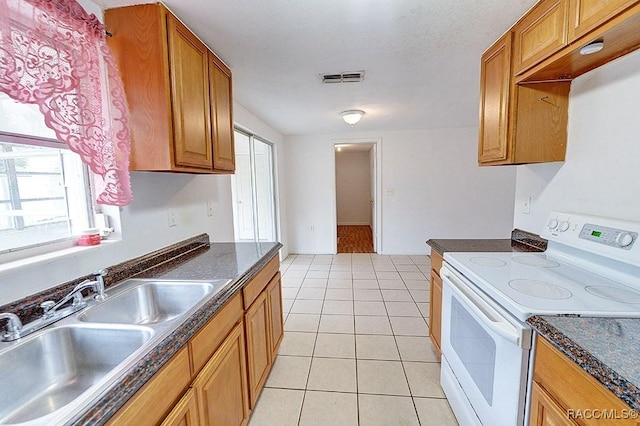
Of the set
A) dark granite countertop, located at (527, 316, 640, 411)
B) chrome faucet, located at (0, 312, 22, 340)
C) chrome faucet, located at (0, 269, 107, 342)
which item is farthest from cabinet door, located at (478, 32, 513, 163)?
chrome faucet, located at (0, 312, 22, 340)

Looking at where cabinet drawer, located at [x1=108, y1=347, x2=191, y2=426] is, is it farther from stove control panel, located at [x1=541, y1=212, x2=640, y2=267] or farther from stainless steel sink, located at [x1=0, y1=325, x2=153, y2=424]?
stove control panel, located at [x1=541, y1=212, x2=640, y2=267]

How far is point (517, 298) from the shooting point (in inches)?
41.5

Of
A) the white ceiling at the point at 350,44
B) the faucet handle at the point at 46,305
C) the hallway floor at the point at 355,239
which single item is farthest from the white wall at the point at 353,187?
the faucet handle at the point at 46,305

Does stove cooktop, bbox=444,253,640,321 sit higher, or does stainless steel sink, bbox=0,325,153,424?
stove cooktop, bbox=444,253,640,321

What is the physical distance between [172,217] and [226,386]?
1099 millimetres

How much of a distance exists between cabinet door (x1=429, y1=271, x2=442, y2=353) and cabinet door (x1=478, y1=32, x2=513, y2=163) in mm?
906

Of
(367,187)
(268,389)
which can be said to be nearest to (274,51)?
(268,389)

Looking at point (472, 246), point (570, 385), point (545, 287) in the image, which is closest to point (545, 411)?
point (570, 385)

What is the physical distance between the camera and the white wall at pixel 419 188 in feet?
15.3

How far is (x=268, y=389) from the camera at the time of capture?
6.03 feet

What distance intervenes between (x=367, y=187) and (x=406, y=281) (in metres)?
4.75

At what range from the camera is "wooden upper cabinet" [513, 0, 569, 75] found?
4.03 feet

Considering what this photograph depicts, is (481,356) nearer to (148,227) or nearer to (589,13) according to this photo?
(589,13)

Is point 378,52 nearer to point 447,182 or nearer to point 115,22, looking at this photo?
point 115,22
